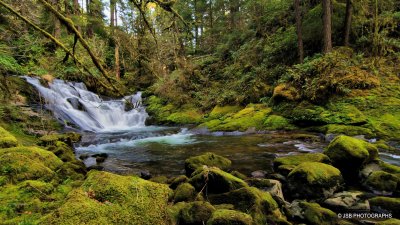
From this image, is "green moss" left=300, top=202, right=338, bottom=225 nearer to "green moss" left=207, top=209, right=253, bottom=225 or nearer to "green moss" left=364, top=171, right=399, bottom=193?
"green moss" left=207, top=209, right=253, bottom=225

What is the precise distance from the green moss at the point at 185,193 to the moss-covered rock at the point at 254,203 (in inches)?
16.2

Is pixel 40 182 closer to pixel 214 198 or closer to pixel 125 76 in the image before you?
pixel 214 198

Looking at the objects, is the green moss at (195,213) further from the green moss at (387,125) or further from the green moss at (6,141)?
the green moss at (387,125)

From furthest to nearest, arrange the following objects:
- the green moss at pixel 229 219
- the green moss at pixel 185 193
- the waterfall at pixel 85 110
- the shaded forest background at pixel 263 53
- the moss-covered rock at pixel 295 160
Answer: the waterfall at pixel 85 110 → the shaded forest background at pixel 263 53 → the moss-covered rock at pixel 295 160 → the green moss at pixel 185 193 → the green moss at pixel 229 219

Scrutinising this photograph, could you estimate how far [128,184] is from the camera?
3.33 m

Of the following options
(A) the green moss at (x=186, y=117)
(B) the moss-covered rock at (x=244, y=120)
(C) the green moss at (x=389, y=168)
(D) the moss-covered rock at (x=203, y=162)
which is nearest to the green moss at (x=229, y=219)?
(D) the moss-covered rock at (x=203, y=162)

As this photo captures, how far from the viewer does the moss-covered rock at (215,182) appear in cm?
519

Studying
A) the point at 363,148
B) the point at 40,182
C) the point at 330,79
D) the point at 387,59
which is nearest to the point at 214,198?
the point at 40,182

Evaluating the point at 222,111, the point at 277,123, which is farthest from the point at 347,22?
the point at 222,111

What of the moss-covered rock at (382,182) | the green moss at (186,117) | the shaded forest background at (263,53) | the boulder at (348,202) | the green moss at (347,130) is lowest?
the boulder at (348,202)

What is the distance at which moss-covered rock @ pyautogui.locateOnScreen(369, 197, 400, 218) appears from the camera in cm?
489

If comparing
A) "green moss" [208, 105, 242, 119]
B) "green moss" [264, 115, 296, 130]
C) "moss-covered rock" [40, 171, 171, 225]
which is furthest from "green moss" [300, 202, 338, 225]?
"green moss" [208, 105, 242, 119]

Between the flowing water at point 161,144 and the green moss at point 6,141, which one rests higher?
the green moss at point 6,141

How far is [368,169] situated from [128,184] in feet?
18.4
